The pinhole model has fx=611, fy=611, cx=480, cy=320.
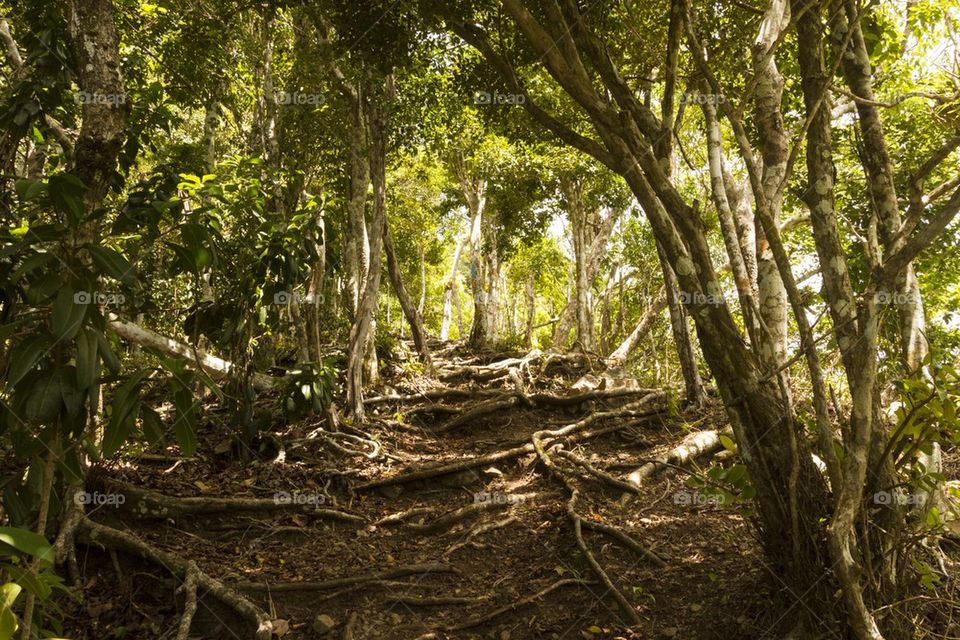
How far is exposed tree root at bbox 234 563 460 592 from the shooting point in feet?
13.1

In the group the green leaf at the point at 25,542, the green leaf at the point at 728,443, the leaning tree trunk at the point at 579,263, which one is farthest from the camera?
the leaning tree trunk at the point at 579,263

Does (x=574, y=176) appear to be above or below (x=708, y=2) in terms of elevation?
above

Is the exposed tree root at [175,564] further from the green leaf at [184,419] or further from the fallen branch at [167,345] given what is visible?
the green leaf at [184,419]

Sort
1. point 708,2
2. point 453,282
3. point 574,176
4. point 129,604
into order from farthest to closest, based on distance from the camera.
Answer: point 453,282 < point 574,176 < point 708,2 < point 129,604

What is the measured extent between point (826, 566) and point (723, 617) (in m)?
0.78

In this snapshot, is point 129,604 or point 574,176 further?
point 574,176

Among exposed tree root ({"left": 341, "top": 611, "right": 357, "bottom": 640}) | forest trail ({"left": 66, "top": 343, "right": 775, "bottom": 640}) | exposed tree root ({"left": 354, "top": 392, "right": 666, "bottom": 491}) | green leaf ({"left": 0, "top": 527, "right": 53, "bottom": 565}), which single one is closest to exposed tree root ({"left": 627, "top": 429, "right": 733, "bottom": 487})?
forest trail ({"left": 66, "top": 343, "right": 775, "bottom": 640})

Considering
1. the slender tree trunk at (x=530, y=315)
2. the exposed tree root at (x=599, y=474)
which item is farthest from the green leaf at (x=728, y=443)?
the slender tree trunk at (x=530, y=315)

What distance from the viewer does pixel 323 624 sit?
12.2 ft

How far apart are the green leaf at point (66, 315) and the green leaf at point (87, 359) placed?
4 centimetres

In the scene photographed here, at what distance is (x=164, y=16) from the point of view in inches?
291

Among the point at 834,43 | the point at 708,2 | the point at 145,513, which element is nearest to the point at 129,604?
the point at 145,513

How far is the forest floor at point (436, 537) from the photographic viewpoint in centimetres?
373

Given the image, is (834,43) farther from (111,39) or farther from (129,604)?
(129,604)
